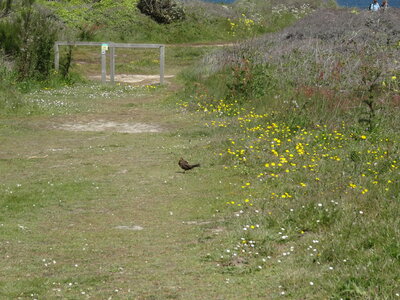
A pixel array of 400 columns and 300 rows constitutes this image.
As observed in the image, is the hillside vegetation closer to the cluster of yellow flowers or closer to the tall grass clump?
the tall grass clump

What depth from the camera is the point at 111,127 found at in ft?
47.8

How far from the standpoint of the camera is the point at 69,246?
6402 millimetres

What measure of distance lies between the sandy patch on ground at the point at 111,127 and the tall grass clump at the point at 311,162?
174cm

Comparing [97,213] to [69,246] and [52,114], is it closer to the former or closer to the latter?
[69,246]

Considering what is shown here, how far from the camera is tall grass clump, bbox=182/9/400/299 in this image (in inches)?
201

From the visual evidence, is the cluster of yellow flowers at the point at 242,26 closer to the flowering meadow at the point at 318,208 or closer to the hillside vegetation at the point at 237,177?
the hillside vegetation at the point at 237,177

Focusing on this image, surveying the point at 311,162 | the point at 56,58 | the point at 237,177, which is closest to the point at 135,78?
the point at 56,58

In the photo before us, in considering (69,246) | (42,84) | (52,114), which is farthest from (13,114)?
(69,246)

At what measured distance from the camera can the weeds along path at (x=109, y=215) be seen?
5.33 metres

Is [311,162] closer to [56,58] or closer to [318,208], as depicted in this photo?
[318,208]

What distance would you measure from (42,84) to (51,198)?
13.1m

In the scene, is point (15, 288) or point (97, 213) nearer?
point (15, 288)

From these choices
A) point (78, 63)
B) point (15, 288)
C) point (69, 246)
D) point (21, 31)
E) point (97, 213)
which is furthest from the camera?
point (78, 63)

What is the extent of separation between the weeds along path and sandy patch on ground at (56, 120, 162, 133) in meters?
0.27
